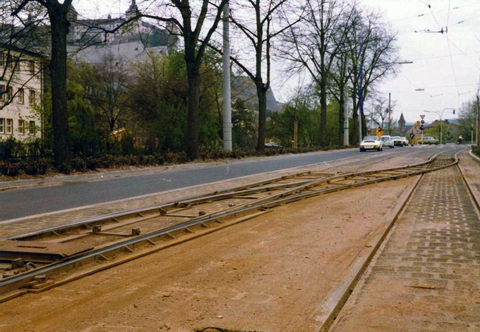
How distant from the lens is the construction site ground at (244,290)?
4133mm

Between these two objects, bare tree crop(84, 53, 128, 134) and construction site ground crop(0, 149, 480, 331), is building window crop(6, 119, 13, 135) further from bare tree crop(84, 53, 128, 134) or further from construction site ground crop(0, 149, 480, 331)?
construction site ground crop(0, 149, 480, 331)

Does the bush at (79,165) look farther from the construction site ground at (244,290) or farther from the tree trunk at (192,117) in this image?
the construction site ground at (244,290)

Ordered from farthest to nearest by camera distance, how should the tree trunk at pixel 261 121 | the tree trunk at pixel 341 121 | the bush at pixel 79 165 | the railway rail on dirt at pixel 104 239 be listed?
the tree trunk at pixel 341 121
the tree trunk at pixel 261 121
the bush at pixel 79 165
the railway rail on dirt at pixel 104 239

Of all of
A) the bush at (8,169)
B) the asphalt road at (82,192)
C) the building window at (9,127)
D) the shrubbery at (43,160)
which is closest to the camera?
the asphalt road at (82,192)

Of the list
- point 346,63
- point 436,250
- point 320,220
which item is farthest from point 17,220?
point 346,63

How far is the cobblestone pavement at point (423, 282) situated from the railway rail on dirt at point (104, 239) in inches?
104

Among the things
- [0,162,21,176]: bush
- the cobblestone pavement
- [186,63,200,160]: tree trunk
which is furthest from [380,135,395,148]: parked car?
the cobblestone pavement

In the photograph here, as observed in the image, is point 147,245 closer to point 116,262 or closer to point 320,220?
point 116,262

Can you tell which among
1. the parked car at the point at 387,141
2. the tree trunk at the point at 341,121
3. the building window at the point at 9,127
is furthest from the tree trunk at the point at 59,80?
the parked car at the point at 387,141

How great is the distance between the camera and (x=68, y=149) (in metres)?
19.9

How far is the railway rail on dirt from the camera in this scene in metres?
5.27

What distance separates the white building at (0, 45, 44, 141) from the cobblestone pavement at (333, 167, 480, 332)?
15.6m

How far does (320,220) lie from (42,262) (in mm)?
4916

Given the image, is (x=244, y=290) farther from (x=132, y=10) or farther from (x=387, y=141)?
(x=387, y=141)
